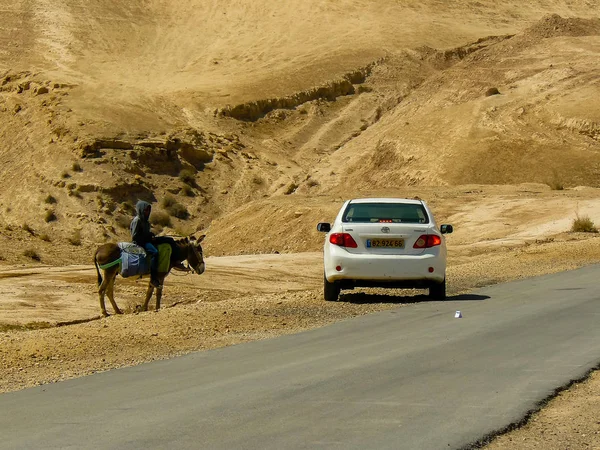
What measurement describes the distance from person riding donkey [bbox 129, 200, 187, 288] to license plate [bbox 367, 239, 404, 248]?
10.2ft

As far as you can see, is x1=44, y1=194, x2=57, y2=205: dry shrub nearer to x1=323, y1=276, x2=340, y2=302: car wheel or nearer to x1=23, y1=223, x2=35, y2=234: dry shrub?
x1=23, y1=223, x2=35, y2=234: dry shrub

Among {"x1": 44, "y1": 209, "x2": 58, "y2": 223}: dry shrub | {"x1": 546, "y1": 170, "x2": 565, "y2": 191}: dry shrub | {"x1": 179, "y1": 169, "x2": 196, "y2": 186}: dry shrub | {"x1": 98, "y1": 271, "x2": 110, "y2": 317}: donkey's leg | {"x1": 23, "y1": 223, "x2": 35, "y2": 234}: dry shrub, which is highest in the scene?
{"x1": 179, "y1": 169, "x2": 196, "y2": 186}: dry shrub

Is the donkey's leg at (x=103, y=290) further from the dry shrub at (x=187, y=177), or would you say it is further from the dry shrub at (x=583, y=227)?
the dry shrub at (x=187, y=177)

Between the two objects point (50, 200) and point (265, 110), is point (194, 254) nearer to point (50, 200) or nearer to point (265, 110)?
point (50, 200)

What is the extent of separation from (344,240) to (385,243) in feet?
2.00

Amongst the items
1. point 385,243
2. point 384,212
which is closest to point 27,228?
point 384,212

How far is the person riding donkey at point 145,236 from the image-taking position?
16280 millimetres

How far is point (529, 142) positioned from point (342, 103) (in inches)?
726

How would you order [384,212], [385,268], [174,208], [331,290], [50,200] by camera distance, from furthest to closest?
[174,208] → [50,200] → [384,212] → [331,290] → [385,268]

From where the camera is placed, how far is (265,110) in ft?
218

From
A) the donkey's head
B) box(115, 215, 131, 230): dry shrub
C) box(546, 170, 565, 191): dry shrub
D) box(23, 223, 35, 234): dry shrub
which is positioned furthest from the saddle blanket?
box(115, 215, 131, 230): dry shrub

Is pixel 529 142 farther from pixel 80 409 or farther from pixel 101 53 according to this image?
pixel 80 409

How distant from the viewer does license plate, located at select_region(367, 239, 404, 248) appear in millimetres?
16453

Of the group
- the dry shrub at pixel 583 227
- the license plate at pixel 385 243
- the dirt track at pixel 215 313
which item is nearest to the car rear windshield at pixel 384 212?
the license plate at pixel 385 243
